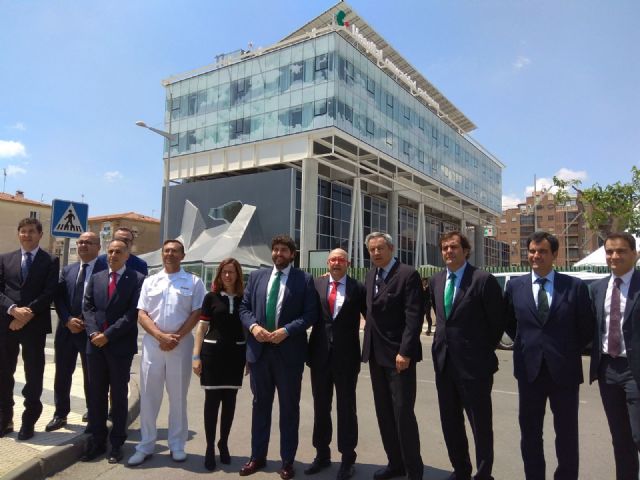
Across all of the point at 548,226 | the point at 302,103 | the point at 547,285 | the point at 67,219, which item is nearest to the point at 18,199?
the point at 302,103

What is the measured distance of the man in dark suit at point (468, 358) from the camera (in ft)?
13.2

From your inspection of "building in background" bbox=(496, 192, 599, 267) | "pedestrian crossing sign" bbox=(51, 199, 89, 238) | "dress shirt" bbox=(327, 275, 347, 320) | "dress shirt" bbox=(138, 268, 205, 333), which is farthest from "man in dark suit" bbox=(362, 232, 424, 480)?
"building in background" bbox=(496, 192, 599, 267)

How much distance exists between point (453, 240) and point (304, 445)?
275cm

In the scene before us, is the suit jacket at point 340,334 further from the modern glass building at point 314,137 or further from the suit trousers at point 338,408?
the modern glass building at point 314,137

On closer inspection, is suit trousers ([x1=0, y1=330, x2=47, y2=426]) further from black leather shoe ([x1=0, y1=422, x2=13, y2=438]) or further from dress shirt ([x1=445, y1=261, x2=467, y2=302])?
dress shirt ([x1=445, y1=261, x2=467, y2=302])

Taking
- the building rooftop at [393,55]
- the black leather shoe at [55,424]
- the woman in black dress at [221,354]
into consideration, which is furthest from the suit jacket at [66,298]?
the building rooftop at [393,55]

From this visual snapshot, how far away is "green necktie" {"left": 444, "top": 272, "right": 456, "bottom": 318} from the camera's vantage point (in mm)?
4164

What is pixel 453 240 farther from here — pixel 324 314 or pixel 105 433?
pixel 105 433

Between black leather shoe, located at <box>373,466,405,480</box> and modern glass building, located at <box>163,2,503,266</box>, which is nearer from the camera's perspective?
black leather shoe, located at <box>373,466,405,480</box>

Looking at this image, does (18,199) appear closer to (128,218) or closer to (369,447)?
(128,218)

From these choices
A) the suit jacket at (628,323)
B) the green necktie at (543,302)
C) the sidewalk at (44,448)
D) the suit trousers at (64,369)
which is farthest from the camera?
the suit trousers at (64,369)

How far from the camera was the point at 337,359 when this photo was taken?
4496mm

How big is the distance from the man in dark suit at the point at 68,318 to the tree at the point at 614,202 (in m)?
23.6

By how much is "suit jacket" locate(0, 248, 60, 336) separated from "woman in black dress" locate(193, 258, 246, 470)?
1707 millimetres
